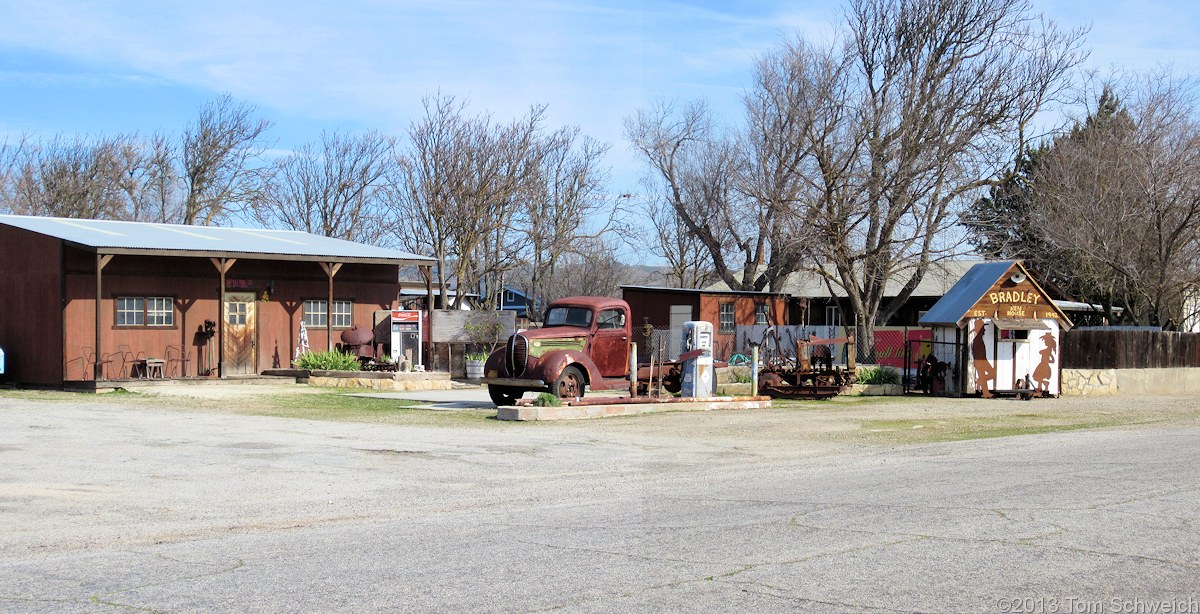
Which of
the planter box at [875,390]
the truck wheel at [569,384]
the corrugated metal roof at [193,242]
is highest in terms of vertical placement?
the corrugated metal roof at [193,242]

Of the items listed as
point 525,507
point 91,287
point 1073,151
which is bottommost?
point 525,507

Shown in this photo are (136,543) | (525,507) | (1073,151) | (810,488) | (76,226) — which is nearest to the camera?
(136,543)

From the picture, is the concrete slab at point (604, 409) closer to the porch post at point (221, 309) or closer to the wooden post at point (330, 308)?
the porch post at point (221, 309)

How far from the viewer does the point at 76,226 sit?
3073 centimetres

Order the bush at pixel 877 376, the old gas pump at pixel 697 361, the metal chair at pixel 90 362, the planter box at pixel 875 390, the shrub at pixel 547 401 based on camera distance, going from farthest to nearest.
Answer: the bush at pixel 877 376
the planter box at pixel 875 390
the metal chair at pixel 90 362
the old gas pump at pixel 697 361
the shrub at pixel 547 401

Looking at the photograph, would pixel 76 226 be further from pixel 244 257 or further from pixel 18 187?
pixel 18 187

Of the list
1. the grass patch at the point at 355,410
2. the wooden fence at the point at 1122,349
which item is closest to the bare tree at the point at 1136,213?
the wooden fence at the point at 1122,349

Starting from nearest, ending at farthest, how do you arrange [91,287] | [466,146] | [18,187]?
[91,287], [466,146], [18,187]

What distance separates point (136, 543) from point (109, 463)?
15.4 feet

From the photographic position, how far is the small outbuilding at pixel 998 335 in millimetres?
27516

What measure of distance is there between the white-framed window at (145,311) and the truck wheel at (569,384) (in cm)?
1344

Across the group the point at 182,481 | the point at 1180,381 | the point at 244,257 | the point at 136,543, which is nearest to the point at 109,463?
the point at 182,481

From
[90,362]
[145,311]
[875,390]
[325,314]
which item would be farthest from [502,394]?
[90,362]

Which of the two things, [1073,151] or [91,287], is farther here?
[1073,151]
